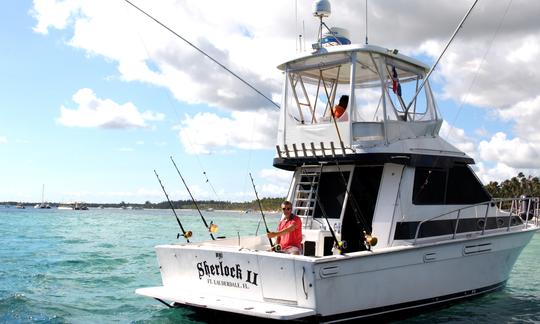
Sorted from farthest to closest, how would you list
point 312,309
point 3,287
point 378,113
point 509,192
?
point 509,192, point 3,287, point 378,113, point 312,309

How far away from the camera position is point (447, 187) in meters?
11.0

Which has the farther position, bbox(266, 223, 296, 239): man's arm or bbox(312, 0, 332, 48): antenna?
bbox(312, 0, 332, 48): antenna

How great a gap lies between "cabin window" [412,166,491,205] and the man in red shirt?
239cm

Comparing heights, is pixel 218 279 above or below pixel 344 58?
below

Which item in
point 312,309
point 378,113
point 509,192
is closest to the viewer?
point 312,309

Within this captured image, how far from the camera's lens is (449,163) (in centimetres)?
1100

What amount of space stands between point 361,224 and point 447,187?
1986 millimetres

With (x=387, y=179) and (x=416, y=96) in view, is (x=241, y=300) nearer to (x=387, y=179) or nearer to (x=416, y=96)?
(x=387, y=179)

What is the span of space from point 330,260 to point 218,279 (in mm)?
1976

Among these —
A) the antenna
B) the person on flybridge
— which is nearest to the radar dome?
the antenna

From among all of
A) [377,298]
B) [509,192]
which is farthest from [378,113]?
[509,192]

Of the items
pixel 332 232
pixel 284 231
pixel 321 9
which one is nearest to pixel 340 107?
pixel 321 9

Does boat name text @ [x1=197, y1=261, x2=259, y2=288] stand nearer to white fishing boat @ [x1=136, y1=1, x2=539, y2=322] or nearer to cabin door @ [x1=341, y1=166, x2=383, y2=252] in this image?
white fishing boat @ [x1=136, y1=1, x2=539, y2=322]

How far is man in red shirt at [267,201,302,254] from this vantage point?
8867 millimetres
